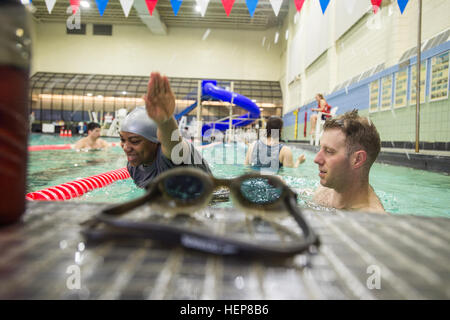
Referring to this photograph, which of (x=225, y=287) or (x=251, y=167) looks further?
(x=251, y=167)

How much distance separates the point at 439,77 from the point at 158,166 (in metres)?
6.00

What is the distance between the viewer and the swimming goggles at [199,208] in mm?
461

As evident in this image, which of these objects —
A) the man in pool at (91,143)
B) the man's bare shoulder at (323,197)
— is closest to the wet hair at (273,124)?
the man's bare shoulder at (323,197)

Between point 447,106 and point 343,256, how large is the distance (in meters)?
6.42

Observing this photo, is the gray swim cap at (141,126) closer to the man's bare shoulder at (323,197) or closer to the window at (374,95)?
the man's bare shoulder at (323,197)

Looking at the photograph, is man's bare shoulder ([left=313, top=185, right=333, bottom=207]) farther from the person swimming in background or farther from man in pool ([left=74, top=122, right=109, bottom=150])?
man in pool ([left=74, top=122, right=109, bottom=150])

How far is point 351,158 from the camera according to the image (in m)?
2.12

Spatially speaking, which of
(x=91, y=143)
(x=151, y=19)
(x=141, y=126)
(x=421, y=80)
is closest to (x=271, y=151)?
(x=141, y=126)

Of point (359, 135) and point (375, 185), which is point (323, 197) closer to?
point (359, 135)

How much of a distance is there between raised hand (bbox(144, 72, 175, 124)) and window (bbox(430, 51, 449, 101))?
19.9 feet

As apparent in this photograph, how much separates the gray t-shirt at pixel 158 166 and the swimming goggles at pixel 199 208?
1.52 m

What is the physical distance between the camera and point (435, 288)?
1.35 ft

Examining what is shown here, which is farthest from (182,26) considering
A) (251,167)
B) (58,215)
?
(58,215)

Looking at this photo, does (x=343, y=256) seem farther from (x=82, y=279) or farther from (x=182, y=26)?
(x=182, y=26)
